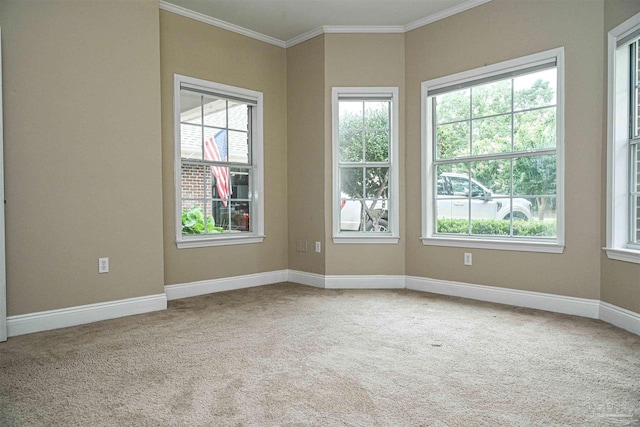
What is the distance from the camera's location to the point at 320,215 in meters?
5.19

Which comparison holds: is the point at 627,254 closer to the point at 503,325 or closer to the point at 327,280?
the point at 503,325

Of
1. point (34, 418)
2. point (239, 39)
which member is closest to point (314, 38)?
point (239, 39)

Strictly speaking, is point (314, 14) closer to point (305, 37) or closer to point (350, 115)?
point (305, 37)

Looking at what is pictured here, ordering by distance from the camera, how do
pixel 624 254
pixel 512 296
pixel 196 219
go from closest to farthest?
1. pixel 624 254
2. pixel 512 296
3. pixel 196 219

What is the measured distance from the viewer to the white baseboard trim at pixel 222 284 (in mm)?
4527

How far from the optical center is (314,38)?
5203mm

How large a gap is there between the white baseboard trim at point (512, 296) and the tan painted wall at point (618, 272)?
19 cm

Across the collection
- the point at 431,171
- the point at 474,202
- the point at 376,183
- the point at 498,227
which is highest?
the point at 431,171

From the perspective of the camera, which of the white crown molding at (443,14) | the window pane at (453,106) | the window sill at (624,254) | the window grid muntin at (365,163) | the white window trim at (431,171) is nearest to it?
the window sill at (624,254)

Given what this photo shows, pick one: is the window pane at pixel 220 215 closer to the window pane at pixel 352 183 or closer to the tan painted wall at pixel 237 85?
the tan painted wall at pixel 237 85

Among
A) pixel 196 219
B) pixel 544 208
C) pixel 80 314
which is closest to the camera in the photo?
pixel 80 314

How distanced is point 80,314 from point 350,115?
3.49 meters

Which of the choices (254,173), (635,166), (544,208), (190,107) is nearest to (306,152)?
(254,173)

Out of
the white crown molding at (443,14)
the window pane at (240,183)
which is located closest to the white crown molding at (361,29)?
the white crown molding at (443,14)
